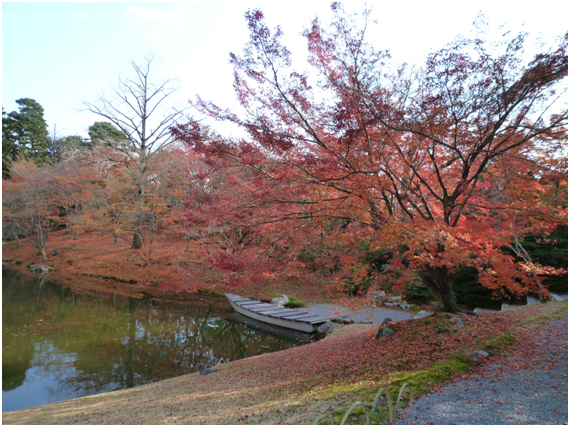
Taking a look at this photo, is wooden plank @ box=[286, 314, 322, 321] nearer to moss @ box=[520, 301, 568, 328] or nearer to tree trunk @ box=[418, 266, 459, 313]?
tree trunk @ box=[418, 266, 459, 313]

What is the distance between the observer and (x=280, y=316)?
999cm

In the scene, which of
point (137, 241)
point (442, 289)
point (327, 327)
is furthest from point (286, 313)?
point (137, 241)

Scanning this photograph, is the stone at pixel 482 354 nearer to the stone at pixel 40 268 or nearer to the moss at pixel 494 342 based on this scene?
the moss at pixel 494 342

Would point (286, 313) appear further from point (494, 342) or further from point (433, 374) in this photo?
point (433, 374)

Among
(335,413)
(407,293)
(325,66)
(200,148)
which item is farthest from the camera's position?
(407,293)

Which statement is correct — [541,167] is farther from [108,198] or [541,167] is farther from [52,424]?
[108,198]

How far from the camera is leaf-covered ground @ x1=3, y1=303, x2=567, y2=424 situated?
3.78 m

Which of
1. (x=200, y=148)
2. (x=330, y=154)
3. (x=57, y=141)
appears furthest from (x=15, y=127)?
(x=330, y=154)

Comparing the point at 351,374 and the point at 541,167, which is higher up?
the point at 541,167

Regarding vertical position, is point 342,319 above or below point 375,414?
below

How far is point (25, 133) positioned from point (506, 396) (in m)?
38.3

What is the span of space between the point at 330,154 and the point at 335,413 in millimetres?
3461

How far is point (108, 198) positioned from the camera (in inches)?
841

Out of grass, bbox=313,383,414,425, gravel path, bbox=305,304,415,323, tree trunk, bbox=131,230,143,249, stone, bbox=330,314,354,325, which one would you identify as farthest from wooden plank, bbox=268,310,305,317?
tree trunk, bbox=131,230,143,249
